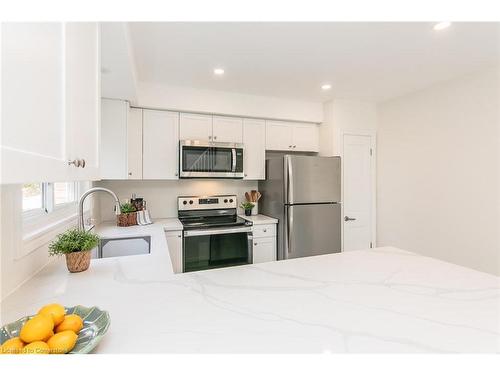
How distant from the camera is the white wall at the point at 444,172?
7.50 ft

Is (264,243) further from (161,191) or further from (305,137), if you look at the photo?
(305,137)

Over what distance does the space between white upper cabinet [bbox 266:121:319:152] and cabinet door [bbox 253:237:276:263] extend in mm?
1165

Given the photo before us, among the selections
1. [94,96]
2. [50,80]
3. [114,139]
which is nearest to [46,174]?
[50,80]

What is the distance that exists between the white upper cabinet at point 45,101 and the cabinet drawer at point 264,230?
2076 mm

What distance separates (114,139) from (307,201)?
216 centimetres

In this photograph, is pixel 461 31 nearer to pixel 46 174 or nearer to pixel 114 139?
pixel 46 174

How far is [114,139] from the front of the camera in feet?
8.23

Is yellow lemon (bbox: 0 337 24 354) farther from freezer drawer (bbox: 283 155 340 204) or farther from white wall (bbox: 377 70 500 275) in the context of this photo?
white wall (bbox: 377 70 500 275)

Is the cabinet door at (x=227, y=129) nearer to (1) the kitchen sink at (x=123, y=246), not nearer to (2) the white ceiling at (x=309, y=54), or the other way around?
(2) the white ceiling at (x=309, y=54)

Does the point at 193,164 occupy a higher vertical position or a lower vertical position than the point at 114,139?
lower

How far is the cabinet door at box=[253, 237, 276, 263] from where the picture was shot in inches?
112

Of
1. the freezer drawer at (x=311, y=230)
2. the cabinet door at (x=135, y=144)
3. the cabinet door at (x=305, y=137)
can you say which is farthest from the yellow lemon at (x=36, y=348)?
the cabinet door at (x=305, y=137)

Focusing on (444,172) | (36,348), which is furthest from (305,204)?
(36,348)

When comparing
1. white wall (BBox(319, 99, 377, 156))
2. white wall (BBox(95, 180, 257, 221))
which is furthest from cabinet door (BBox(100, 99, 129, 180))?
white wall (BBox(319, 99, 377, 156))
